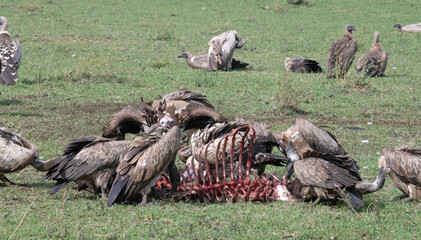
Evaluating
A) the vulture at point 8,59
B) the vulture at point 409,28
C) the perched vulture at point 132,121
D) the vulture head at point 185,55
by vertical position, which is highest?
the perched vulture at point 132,121

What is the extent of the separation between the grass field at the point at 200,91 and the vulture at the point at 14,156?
8.3 inches

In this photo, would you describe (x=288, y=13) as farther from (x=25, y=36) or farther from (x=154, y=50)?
(x=25, y=36)

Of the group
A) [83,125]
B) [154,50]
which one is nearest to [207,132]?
[83,125]

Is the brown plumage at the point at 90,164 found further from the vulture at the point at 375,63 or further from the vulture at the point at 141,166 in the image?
the vulture at the point at 375,63

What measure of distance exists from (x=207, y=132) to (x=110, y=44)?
30.7 ft

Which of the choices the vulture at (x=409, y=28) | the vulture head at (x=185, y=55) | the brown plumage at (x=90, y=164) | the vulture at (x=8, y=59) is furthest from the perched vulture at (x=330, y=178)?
the vulture at (x=409, y=28)

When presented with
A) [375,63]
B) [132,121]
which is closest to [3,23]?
[132,121]

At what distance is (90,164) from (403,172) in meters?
2.83

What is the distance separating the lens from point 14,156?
619 centimetres

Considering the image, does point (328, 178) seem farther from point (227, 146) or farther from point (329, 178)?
point (227, 146)

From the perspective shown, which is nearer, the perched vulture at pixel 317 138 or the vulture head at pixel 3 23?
the perched vulture at pixel 317 138

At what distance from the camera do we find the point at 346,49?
537 inches

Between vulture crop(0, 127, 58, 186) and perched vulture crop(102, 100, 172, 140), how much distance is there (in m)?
1.35

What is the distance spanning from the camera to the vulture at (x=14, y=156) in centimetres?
615
